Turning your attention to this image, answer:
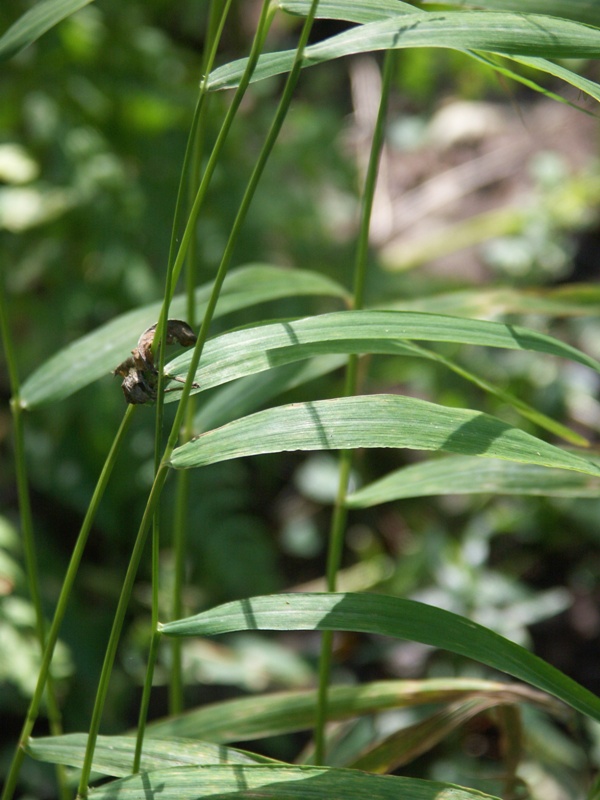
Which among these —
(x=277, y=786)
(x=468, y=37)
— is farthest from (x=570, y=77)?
(x=277, y=786)

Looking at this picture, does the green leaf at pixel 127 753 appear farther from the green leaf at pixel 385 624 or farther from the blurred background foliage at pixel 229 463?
the blurred background foliage at pixel 229 463

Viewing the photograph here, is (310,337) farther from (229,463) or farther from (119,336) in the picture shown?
(229,463)

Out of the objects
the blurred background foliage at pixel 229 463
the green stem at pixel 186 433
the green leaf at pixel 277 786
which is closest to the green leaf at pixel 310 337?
the green stem at pixel 186 433

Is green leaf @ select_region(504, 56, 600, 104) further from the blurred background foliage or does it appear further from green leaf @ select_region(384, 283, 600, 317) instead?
the blurred background foliage

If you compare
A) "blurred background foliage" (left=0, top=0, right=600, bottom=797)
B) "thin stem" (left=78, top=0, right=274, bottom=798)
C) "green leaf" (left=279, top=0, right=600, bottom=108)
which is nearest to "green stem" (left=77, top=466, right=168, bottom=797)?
"thin stem" (left=78, top=0, right=274, bottom=798)

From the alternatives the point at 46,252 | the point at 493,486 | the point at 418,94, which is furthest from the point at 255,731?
the point at 418,94
